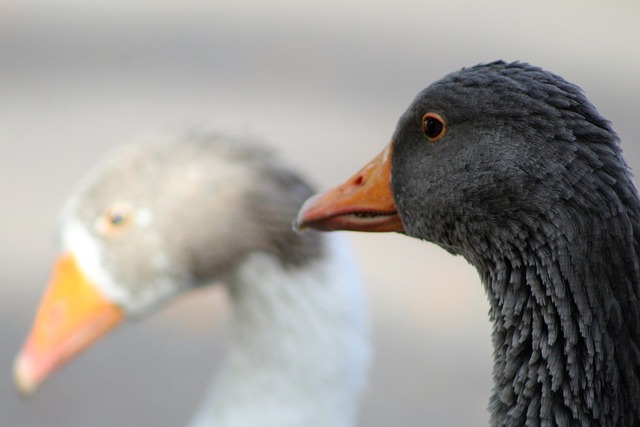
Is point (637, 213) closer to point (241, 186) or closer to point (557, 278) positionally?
point (557, 278)

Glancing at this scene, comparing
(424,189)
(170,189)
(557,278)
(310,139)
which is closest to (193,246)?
(170,189)

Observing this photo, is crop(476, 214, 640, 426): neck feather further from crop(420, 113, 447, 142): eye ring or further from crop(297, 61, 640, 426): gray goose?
crop(420, 113, 447, 142): eye ring

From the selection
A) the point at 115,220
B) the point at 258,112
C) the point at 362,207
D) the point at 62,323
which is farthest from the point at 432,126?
the point at 258,112

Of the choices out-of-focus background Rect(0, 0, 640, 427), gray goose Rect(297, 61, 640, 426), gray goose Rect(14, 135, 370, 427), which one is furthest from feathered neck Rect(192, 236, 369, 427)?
out-of-focus background Rect(0, 0, 640, 427)

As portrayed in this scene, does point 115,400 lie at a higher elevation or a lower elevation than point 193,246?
lower

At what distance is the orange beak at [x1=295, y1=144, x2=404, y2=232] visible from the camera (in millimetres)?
2148

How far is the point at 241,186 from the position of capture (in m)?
3.06

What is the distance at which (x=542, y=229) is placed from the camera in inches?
72.1

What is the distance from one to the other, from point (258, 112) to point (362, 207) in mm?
4972

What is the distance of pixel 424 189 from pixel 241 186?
3.66 feet

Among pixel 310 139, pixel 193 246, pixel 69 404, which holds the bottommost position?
pixel 69 404

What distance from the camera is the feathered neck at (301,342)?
3014 mm

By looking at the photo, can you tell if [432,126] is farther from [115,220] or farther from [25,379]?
[25,379]

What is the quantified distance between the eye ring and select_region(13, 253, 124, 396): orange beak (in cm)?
142
